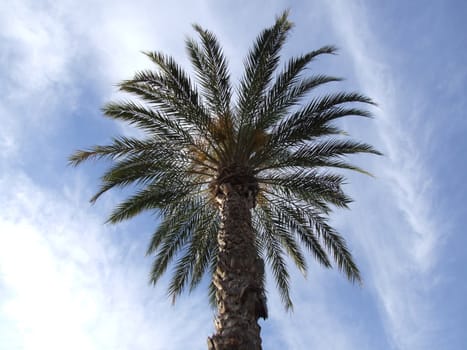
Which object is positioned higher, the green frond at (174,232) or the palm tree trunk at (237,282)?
the green frond at (174,232)

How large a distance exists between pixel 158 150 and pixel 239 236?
340 cm

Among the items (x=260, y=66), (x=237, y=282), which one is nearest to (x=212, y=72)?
(x=260, y=66)

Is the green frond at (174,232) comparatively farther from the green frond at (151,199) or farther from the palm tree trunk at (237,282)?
the palm tree trunk at (237,282)

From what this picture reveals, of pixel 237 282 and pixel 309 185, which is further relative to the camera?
pixel 309 185

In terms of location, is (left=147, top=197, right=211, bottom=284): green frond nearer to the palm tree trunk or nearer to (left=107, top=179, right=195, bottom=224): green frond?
(left=107, top=179, right=195, bottom=224): green frond

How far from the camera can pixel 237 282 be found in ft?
27.6

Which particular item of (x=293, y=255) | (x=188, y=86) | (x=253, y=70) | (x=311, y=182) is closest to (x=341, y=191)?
(x=311, y=182)

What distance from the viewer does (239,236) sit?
945cm

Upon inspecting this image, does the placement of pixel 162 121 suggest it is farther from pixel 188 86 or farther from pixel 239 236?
pixel 239 236

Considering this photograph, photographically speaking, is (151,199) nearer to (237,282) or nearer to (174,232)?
(174,232)

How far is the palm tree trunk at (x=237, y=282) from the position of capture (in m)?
7.60

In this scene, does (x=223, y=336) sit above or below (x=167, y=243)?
below

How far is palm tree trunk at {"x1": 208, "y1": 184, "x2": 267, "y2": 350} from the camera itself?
24.9 feet

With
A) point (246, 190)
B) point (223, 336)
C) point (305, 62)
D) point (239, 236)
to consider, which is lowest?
point (223, 336)
